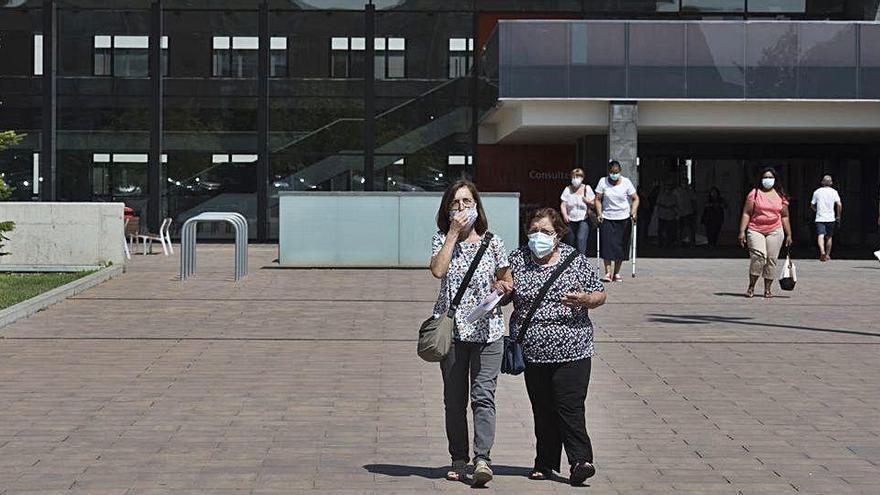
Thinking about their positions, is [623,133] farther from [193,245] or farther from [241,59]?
[241,59]

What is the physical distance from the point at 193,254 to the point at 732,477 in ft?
51.5

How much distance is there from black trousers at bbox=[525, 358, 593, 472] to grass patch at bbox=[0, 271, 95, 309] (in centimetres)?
951

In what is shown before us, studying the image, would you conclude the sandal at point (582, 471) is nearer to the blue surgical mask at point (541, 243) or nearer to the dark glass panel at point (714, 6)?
the blue surgical mask at point (541, 243)

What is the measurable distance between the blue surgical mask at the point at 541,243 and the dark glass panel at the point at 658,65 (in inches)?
794

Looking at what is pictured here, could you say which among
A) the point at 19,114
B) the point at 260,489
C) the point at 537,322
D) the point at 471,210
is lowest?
the point at 260,489

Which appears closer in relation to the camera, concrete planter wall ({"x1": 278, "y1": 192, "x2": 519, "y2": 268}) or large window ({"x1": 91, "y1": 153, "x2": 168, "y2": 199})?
concrete planter wall ({"x1": 278, "y1": 192, "x2": 519, "y2": 268})

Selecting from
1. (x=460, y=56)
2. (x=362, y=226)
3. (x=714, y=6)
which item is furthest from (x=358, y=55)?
(x=362, y=226)

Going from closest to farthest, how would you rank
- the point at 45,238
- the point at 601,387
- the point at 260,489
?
the point at 260,489, the point at 601,387, the point at 45,238

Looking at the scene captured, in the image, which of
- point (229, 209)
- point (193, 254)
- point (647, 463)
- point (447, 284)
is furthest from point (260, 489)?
point (229, 209)

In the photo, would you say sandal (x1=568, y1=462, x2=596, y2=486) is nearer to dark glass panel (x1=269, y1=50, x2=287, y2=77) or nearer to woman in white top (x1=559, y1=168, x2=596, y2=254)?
woman in white top (x1=559, y1=168, x2=596, y2=254)

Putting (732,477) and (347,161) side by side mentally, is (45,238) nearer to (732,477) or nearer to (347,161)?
(347,161)

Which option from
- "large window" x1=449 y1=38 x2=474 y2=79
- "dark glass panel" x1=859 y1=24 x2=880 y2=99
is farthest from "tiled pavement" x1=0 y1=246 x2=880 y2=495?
"large window" x1=449 y1=38 x2=474 y2=79

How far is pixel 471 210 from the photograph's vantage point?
743 cm

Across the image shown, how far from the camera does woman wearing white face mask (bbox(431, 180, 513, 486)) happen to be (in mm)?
7387
